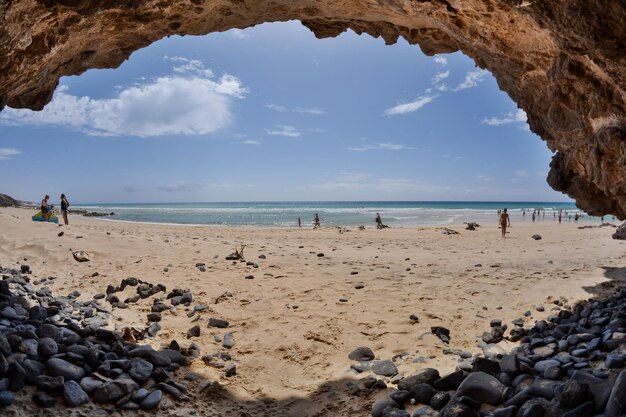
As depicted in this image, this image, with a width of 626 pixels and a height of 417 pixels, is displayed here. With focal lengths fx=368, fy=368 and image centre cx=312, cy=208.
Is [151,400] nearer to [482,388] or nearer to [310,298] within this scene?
[482,388]

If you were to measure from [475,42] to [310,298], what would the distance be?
241 inches

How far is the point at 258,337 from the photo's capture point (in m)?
6.53

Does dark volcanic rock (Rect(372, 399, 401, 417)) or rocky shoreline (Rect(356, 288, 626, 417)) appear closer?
rocky shoreline (Rect(356, 288, 626, 417))

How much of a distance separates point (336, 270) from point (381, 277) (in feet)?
4.63

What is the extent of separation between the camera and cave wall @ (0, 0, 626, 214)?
170 inches

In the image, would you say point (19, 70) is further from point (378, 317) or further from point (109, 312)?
point (378, 317)

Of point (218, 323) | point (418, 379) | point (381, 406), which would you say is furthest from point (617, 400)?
point (218, 323)

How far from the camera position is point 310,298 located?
Answer: 27.8ft

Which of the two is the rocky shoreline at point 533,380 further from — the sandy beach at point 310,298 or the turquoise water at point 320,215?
the turquoise water at point 320,215

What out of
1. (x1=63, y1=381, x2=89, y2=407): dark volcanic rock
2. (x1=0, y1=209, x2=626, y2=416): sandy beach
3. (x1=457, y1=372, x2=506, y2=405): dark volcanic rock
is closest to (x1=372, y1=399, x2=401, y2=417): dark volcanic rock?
(x1=0, y1=209, x2=626, y2=416): sandy beach

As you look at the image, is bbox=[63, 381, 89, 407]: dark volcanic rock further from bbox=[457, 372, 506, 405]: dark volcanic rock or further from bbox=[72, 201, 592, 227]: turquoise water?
bbox=[72, 201, 592, 227]: turquoise water

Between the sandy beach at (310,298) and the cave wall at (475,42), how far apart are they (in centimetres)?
334

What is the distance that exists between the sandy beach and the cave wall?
3339mm

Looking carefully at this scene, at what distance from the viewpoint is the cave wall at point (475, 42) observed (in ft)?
14.2
